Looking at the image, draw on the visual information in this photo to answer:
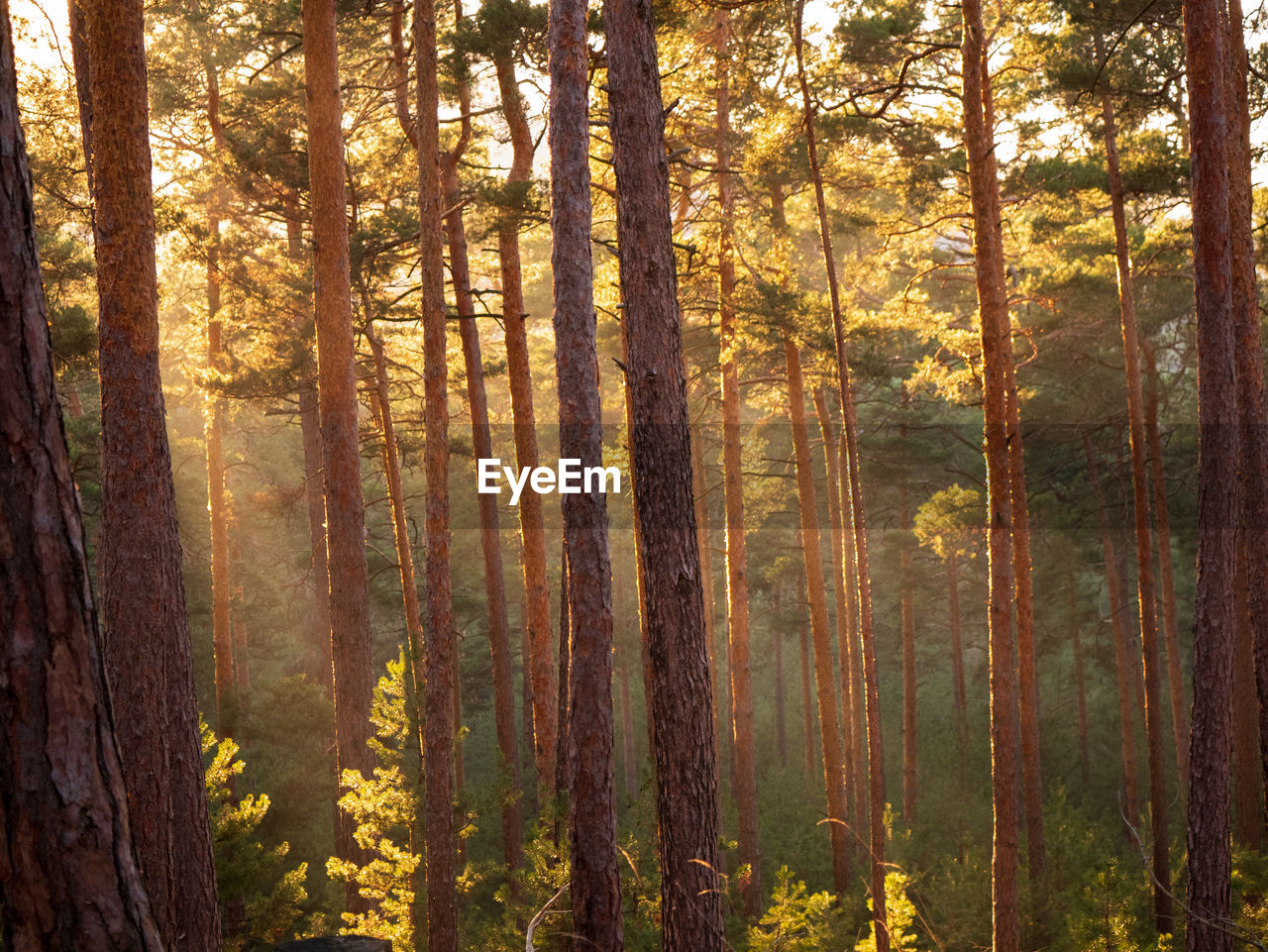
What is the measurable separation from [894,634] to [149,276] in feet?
111

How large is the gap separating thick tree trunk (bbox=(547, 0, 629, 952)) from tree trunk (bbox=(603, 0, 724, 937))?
712mm

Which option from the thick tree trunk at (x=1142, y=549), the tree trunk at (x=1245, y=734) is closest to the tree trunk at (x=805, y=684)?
the thick tree trunk at (x=1142, y=549)

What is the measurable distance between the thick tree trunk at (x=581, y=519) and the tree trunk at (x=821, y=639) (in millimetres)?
8316

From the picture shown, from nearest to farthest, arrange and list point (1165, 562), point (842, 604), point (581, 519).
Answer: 1. point (581, 519)
2. point (1165, 562)
3. point (842, 604)

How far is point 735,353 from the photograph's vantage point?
15.9 metres

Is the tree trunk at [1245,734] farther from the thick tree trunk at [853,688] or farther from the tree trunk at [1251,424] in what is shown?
the thick tree trunk at [853,688]

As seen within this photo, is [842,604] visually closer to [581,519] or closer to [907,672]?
[907,672]

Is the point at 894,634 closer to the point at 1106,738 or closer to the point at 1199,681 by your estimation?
the point at 1106,738

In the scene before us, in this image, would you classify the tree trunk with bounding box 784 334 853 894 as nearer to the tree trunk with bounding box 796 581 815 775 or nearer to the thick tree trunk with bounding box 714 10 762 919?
the thick tree trunk with bounding box 714 10 762 919

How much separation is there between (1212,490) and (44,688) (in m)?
7.96

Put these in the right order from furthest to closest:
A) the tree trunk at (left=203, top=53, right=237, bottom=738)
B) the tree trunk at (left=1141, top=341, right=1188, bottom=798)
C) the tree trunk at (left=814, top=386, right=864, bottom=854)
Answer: the tree trunk at (left=814, top=386, right=864, bottom=854) < the tree trunk at (left=1141, top=341, right=1188, bottom=798) < the tree trunk at (left=203, top=53, right=237, bottom=738)

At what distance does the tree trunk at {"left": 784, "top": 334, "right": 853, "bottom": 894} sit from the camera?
15.4 metres

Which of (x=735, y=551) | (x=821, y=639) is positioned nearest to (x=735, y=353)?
(x=735, y=551)

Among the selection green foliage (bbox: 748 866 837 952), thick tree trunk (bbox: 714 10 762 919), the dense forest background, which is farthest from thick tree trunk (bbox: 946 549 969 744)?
green foliage (bbox: 748 866 837 952)
